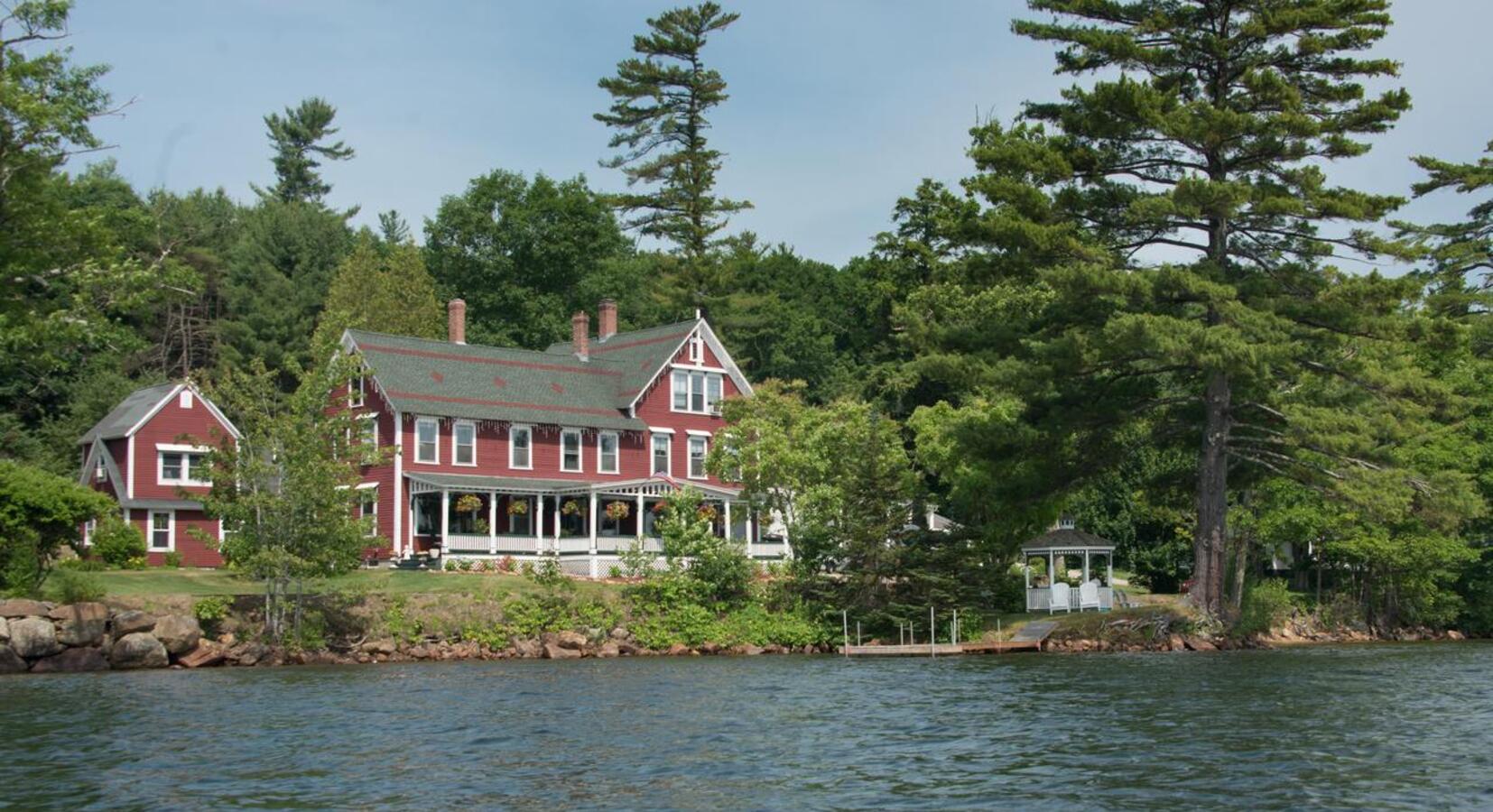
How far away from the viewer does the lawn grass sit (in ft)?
143

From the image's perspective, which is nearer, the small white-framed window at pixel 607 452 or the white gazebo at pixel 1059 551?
the white gazebo at pixel 1059 551

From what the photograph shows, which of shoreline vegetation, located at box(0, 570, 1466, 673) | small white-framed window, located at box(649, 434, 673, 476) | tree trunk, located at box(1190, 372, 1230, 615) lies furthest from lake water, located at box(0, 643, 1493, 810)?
small white-framed window, located at box(649, 434, 673, 476)

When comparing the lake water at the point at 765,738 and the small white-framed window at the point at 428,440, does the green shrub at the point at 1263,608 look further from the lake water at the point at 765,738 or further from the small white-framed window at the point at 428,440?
the small white-framed window at the point at 428,440

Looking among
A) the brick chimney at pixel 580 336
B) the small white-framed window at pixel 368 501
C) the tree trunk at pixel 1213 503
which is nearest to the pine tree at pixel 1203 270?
the tree trunk at pixel 1213 503

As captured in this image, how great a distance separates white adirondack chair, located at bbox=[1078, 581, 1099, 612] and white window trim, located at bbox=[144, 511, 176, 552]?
114 feet

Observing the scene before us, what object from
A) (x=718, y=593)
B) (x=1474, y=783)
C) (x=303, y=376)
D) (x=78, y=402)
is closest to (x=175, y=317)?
(x=78, y=402)

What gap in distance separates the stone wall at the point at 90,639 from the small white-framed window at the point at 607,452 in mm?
25453

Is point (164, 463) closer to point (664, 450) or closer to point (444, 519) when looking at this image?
point (444, 519)

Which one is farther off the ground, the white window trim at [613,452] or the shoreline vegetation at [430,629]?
the white window trim at [613,452]

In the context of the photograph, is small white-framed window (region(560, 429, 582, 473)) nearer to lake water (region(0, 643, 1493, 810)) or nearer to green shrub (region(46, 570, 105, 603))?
green shrub (region(46, 570, 105, 603))

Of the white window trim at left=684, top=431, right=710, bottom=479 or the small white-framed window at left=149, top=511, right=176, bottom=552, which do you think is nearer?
the small white-framed window at left=149, top=511, right=176, bottom=552

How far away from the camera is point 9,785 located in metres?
19.9

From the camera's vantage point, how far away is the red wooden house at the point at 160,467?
59.4 metres

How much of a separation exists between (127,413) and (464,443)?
14325 millimetres
